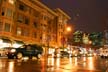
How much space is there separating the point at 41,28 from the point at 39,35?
3252 mm

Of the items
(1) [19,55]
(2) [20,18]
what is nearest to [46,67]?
(1) [19,55]

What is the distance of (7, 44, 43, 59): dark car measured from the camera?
28703 mm

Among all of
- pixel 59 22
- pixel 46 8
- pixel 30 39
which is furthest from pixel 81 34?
pixel 30 39

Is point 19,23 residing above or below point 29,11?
below

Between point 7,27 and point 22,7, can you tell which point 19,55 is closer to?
point 7,27

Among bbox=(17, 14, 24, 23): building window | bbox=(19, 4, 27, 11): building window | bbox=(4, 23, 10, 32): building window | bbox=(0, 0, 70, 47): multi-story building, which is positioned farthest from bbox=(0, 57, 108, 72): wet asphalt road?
bbox=(19, 4, 27, 11): building window

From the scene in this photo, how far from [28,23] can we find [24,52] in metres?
32.9

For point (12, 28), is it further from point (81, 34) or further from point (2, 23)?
point (81, 34)

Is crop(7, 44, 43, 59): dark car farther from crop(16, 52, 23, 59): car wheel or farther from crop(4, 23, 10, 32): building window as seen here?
crop(4, 23, 10, 32): building window

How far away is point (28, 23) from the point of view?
62.5 meters

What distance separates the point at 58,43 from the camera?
8862 centimetres

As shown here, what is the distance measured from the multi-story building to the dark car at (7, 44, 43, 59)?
9.00 meters

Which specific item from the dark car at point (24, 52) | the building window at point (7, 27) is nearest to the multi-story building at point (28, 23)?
the building window at point (7, 27)

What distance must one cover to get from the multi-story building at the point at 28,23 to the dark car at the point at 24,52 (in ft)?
29.5
